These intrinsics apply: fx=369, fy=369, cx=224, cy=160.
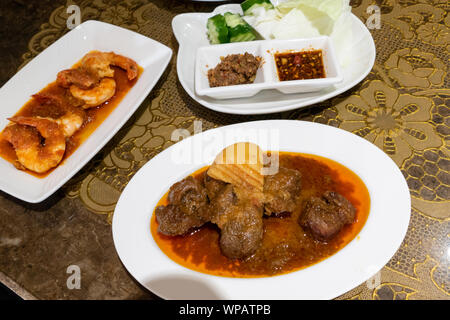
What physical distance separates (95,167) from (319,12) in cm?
287

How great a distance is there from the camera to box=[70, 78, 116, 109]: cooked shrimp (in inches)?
151

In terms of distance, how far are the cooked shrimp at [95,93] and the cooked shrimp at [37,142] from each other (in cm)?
43

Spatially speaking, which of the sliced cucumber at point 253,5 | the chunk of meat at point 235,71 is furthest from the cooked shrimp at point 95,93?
the sliced cucumber at point 253,5

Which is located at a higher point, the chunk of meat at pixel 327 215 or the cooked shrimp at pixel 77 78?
the cooked shrimp at pixel 77 78

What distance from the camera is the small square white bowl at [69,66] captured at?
130 inches

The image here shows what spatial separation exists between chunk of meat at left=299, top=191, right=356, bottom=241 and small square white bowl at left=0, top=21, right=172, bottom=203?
6.31ft

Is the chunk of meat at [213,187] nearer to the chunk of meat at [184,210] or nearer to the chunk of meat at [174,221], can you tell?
the chunk of meat at [184,210]

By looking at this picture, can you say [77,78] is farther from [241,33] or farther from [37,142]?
[241,33]

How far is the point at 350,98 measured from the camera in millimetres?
3811

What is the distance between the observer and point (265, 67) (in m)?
3.66

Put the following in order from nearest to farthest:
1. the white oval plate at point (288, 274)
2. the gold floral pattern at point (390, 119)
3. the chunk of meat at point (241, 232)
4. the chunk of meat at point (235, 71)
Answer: the white oval plate at point (288, 274)
the chunk of meat at point (241, 232)
the gold floral pattern at point (390, 119)
the chunk of meat at point (235, 71)

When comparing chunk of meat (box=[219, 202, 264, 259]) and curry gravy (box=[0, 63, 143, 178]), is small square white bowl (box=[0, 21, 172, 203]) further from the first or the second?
chunk of meat (box=[219, 202, 264, 259])
